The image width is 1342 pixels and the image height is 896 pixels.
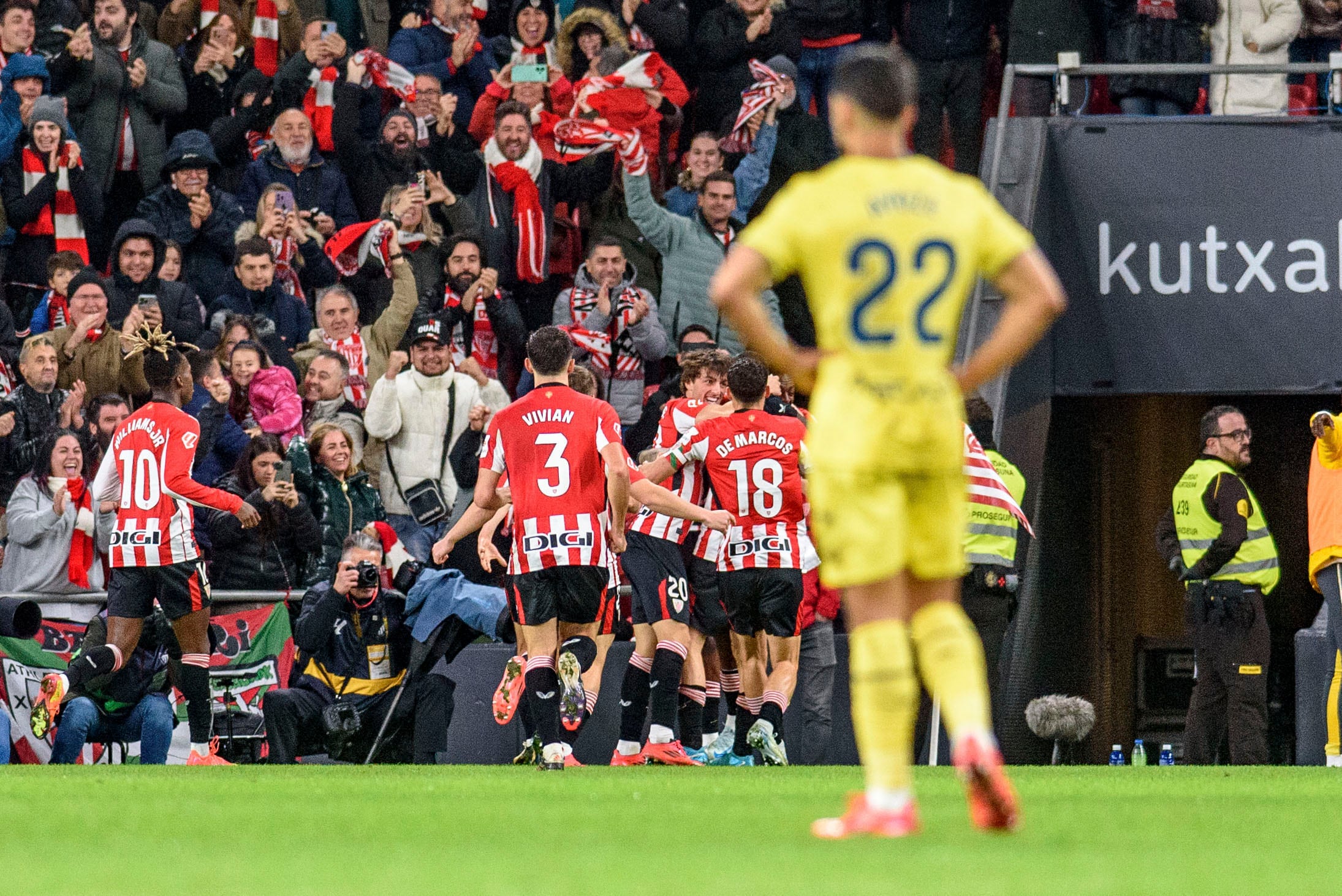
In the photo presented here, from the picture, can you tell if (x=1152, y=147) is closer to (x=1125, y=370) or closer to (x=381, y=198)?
(x=1125, y=370)

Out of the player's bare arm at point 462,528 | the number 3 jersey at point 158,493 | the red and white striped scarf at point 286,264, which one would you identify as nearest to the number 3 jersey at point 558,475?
the player's bare arm at point 462,528

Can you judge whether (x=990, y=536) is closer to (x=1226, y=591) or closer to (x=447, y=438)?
(x=1226, y=591)

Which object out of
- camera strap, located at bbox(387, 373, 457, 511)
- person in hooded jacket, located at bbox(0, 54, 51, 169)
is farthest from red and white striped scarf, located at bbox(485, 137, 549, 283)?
person in hooded jacket, located at bbox(0, 54, 51, 169)

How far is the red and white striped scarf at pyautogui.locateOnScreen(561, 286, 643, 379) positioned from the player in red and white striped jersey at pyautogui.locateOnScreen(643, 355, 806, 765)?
10.9 ft

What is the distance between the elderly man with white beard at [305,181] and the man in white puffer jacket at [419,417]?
6.74 feet

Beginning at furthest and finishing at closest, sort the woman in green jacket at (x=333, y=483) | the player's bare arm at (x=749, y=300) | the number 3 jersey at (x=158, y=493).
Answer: the woman in green jacket at (x=333, y=483) → the number 3 jersey at (x=158, y=493) → the player's bare arm at (x=749, y=300)

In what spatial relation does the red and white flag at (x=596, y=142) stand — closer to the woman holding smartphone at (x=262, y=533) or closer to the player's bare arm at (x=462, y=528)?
the woman holding smartphone at (x=262, y=533)

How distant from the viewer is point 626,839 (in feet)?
20.4

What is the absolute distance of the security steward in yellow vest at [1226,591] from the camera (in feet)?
43.9

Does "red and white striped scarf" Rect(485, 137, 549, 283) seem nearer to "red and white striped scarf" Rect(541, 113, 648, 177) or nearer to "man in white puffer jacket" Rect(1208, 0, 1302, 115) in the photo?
"red and white striped scarf" Rect(541, 113, 648, 177)

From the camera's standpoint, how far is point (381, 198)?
659 inches

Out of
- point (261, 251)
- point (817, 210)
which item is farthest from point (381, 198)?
point (817, 210)

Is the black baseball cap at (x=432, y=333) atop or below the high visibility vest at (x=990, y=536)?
atop

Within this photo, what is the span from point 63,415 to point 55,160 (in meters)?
2.35
